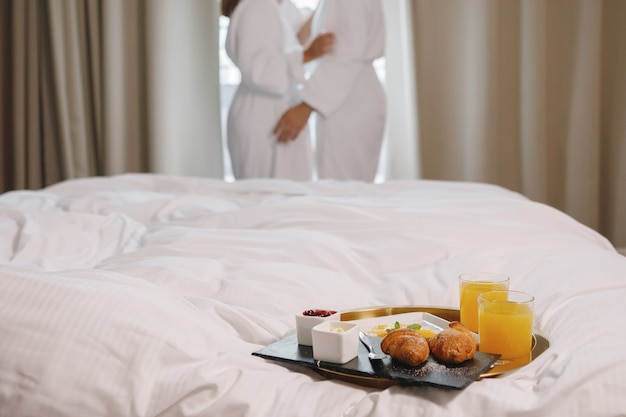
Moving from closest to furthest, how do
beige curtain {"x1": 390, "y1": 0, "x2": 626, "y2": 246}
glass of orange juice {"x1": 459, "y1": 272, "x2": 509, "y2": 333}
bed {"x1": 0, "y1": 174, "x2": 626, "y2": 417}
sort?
bed {"x1": 0, "y1": 174, "x2": 626, "y2": 417} < glass of orange juice {"x1": 459, "y1": 272, "x2": 509, "y2": 333} < beige curtain {"x1": 390, "y1": 0, "x2": 626, "y2": 246}

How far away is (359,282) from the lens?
149 cm

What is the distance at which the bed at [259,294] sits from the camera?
3.04 feet

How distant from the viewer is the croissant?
38.1 inches

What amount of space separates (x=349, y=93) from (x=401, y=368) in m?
3.07

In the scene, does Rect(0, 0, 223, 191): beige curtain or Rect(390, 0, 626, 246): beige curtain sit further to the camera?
Rect(0, 0, 223, 191): beige curtain

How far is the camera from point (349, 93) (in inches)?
155

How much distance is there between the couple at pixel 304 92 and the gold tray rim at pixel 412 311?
2.71 metres

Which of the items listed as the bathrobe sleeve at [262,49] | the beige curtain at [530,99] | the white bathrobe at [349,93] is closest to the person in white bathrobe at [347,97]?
the white bathrobe at [349,93]

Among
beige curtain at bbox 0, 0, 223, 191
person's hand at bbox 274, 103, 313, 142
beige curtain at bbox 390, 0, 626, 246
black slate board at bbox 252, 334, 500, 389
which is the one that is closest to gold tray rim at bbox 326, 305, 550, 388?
black slate board at bbox 252, 334, 500, 389

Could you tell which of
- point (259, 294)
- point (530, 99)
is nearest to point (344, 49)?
point (530, 99)

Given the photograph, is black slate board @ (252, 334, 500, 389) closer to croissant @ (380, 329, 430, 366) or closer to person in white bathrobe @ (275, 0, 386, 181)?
croissant @ (380, 329, 430, 366)

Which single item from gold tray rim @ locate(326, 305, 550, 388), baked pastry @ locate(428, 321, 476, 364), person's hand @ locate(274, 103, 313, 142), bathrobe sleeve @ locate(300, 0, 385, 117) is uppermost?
bathrobe sleeve @ locate(300, 0, 385, 117)

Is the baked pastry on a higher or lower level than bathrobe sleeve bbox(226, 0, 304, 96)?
lower

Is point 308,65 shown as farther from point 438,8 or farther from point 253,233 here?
point 253,233
